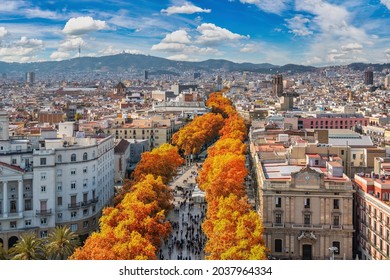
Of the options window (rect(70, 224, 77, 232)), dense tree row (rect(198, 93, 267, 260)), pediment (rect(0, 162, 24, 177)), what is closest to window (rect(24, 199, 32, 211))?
pediment (rect(0, 162, 24, 177))

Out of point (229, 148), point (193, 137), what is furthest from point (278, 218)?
point (193, 137)

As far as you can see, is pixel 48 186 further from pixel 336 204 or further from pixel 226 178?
pixel 336 204

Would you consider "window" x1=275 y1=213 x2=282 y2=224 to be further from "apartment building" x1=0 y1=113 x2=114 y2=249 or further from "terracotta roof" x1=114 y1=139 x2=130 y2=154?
"terracotta roof" x1=114 y1=139 x2=130 y2=154

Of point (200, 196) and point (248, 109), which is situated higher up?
point (248, 109)

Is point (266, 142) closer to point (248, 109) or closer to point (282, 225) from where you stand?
point (282, 225)

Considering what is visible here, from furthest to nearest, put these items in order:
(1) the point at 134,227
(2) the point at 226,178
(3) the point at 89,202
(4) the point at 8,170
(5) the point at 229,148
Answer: (5) the point at 229,148
(2) the point at 226,178
(3) the point at 89,202
(4) the point at 8,170
(1) the point at 134,227

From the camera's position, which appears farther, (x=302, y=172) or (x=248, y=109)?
(x=248, y=109)
